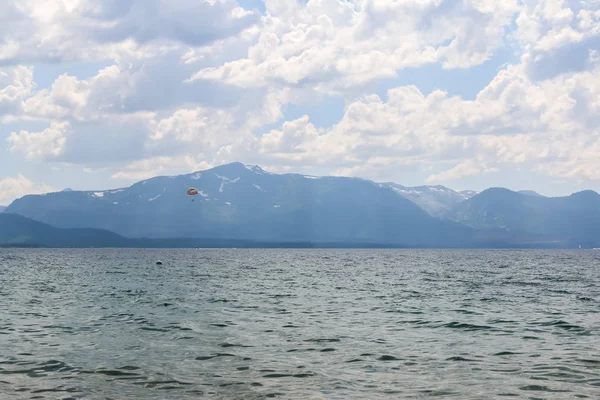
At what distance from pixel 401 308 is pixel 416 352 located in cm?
2217

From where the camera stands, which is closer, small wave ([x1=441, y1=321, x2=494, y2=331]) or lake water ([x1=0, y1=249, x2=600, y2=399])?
lake water ([x1=0, y1=249, x2=600, y2=399])

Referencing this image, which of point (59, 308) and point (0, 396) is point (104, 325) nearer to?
point (59, 308)

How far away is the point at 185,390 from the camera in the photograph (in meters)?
24.6

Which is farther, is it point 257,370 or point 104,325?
point 104,325

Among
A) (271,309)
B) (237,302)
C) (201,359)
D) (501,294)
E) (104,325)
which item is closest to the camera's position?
(201,359)

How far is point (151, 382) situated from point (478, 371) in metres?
14.7

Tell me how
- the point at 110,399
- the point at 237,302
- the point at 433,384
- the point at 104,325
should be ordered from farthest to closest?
the point at 237,302 < the point at 104,325 < the point at 433,384 < the point at 110,399

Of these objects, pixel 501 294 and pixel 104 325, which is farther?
pixel 501 294

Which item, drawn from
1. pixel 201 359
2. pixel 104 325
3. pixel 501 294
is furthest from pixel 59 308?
pixel 501 294

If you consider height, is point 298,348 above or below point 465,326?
above

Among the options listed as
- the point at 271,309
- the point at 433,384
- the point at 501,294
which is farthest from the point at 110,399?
the point at 501,294

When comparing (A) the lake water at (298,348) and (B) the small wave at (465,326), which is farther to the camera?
(B) the small wave at (465,326)

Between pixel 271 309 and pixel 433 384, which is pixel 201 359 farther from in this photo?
pixel 271 309

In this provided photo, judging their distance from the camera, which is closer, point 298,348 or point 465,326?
point 298,348
